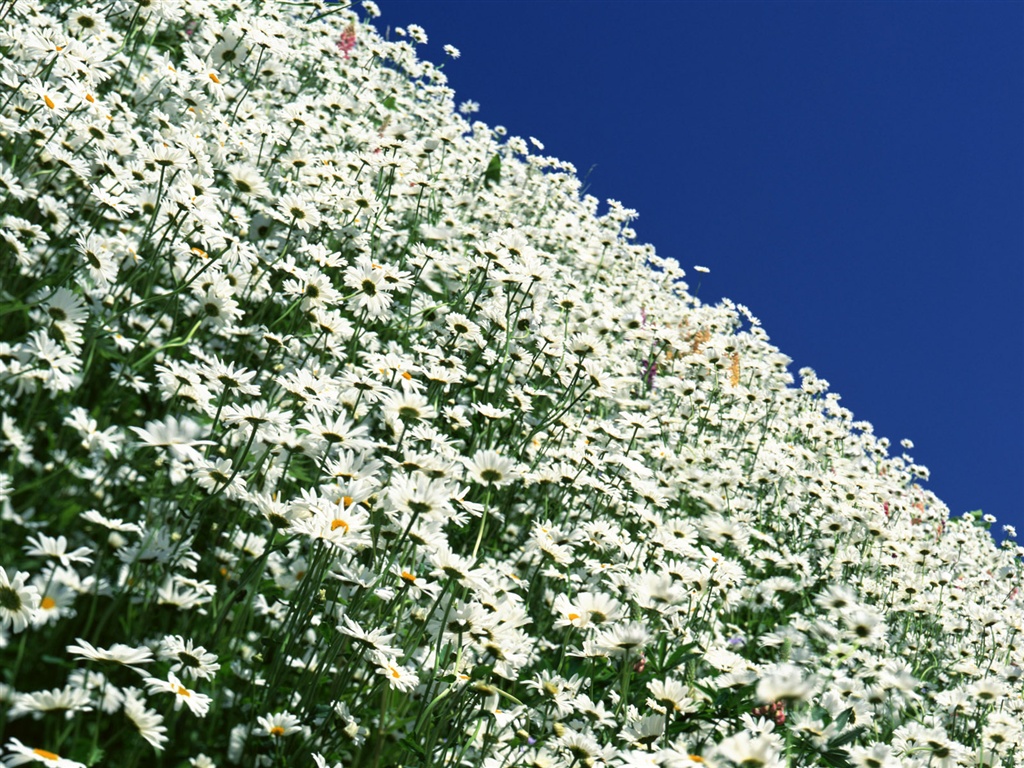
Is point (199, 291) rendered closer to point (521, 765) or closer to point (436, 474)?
point (436, 474)

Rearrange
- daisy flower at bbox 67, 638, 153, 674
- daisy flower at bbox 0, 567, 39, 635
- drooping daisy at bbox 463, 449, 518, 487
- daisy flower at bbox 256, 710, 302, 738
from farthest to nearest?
drooping daisy at bbox 463, 449, 518, 487 → daisy flower at bbox 256, 710, 302, 738 → daisy flower at bbox 0, 567, 39, 635 → daisy flower at bbox 67, 638, 153, 674

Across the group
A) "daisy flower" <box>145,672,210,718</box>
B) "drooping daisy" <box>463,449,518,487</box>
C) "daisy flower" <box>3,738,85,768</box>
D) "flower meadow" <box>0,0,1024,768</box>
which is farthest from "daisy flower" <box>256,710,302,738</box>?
"drooping daisy" <box>463,449,518,487</box>

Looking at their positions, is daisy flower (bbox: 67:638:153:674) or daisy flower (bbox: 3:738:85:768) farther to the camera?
daisy flower (bbox: 67:638:153:674)

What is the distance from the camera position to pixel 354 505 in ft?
7.58

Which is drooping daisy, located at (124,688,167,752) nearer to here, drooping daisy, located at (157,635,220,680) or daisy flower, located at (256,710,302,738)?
drooping daisy, located at (157,635,220,680)

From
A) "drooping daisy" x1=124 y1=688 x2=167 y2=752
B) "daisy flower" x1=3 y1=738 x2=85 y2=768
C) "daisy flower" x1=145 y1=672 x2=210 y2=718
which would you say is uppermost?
"daisy flower" x1=145 y1=672 x2=210 y2=718

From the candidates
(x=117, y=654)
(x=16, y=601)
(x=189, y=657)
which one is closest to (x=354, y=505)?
(x=189, y=657)

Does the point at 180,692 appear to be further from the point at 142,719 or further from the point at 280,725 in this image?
the point at 280,725

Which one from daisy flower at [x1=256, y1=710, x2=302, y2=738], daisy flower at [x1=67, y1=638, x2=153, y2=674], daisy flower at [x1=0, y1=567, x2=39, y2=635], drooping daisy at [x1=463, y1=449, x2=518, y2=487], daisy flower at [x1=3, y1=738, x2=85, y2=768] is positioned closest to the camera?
daisy flower at [x1=3, y1=738, x2=85, y2=768]

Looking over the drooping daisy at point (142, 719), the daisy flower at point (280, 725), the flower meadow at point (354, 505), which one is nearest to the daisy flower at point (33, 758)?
the flower meadow at point (354, 505)

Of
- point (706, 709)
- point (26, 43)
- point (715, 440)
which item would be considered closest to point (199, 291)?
point (26, 43)

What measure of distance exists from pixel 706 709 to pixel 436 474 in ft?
3.68

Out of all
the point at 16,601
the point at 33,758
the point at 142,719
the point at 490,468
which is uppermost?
the point at 490,468

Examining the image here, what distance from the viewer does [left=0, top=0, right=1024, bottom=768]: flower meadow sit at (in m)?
2.28
